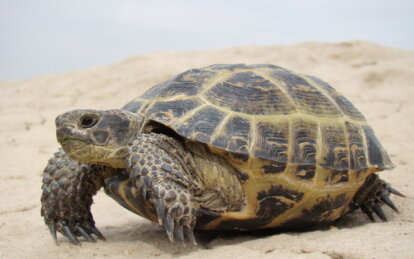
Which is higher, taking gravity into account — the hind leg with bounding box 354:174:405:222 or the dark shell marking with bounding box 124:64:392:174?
the dark shell marking with bounding box 124:64:392:174

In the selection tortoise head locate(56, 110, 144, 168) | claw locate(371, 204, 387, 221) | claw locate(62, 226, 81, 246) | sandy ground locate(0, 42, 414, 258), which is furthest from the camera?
claw locate(371, 204, 387, 221)

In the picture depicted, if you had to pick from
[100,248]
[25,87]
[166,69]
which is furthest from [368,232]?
[25,87]

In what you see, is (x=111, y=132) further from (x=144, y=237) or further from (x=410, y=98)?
(x=410, y=98)

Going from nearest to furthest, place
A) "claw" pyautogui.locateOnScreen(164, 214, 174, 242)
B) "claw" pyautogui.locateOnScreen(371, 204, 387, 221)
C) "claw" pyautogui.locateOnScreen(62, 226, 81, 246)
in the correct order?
"claw" pyautogui.locateOnScreen(164, 214, 174, 242), "claw" pyautogui.locateOnScreen(62, 226, 81, 246), "claw" pyautogui.locateOnScreen(371, 204, 387, 221)

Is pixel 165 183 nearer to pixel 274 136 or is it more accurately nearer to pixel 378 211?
pixel 274 136

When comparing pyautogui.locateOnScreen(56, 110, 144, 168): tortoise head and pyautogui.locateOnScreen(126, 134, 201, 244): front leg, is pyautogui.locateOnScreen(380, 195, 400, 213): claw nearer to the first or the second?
pyautogui.locateOnScreen(126, 134, 201, 244): front leg

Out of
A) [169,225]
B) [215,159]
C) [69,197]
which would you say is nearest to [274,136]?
[215,159]

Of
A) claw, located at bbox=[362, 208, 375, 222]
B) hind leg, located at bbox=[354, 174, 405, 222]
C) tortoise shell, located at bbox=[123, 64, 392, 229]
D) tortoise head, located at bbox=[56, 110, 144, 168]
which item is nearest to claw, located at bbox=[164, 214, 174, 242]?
tortoise shell, located at bbox=[123, 64, 392, 229]

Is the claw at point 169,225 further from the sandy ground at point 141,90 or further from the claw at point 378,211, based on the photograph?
the claw at point 378,211
